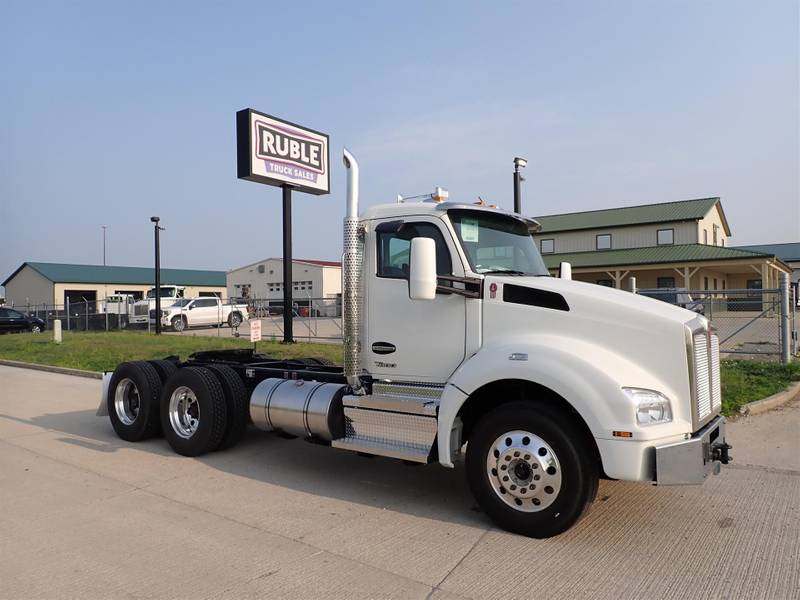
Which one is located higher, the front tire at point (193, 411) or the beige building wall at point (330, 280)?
the beige building wall at point (330, 280)

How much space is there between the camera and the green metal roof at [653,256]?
32816mm

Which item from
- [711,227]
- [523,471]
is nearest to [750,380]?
[523,471]

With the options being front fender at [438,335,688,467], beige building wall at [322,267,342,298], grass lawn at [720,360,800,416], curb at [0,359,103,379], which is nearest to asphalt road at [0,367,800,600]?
front fender at [438,335,688,467]

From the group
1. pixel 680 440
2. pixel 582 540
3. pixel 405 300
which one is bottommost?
pixel 582 540

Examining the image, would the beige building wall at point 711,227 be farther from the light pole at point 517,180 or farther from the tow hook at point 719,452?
the tow hook at point 719,452

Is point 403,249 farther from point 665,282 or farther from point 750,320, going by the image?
point 665,282

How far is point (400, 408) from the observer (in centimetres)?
504

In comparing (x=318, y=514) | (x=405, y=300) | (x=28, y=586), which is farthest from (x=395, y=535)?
(x=28, y=586)

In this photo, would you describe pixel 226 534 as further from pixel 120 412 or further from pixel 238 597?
pixel 120 412

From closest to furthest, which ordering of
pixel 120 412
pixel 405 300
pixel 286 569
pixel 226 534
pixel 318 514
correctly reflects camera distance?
pixel 286 569 → pixel 226 534 → pixel 318 514 → pixel 405 300 → pixel 120 412

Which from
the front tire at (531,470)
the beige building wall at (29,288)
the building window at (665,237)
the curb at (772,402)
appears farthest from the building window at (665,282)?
the beige building wall at (29,288)

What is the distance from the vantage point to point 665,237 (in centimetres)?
3828

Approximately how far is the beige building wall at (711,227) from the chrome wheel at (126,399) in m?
37.3

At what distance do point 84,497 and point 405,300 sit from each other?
3.34m
